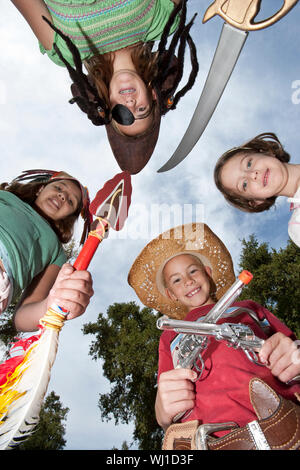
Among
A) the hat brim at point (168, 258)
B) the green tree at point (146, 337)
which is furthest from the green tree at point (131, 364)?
the hat brim at point (168, 258)

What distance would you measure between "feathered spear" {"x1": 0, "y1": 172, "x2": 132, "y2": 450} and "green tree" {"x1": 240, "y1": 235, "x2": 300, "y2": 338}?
4.69 m

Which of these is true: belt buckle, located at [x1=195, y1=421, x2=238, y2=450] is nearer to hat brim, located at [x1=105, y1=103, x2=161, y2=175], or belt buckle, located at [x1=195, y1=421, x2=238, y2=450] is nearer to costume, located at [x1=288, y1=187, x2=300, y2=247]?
costume, located at [x1=288, y1=187, x2=300, y2=247]

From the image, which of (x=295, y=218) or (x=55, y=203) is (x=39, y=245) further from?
(x=295, y=218)

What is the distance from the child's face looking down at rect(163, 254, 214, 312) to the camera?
70.2 inches

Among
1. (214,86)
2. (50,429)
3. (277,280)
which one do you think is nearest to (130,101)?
(214,86)

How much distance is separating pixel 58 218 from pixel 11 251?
0.57 metres

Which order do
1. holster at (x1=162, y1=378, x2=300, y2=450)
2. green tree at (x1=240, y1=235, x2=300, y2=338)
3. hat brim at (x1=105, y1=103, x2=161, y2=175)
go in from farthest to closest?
green tree at (x1=240, y1=235, x2=300, y2=338)
hat brim at (x1=105, y1=103, x2=161, y2=175)
holster at (x1=162, y1=378, x2=300, y2=450)

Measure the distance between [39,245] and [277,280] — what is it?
4.84 meters

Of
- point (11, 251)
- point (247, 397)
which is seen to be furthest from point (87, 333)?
point (247, 397)

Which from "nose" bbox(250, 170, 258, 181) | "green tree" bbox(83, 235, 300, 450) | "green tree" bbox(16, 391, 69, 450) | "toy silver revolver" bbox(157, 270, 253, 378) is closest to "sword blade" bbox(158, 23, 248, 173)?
"nose" bbox(250, 170, 258, 181)

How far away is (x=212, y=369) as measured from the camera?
135 centimetres

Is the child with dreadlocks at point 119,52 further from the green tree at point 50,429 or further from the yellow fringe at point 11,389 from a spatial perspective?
the green tree at point 50,429

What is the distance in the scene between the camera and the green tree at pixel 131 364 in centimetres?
578

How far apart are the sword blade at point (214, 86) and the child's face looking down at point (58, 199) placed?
62 cm
